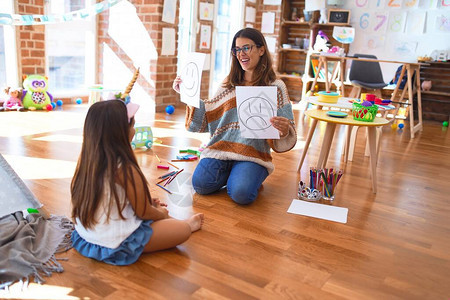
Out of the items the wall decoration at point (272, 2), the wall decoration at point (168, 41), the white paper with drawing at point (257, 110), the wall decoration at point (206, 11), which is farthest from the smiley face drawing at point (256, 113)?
the wall decoration at point (272, 2)

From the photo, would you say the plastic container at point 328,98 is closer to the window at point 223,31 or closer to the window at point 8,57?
the window at point 8,57

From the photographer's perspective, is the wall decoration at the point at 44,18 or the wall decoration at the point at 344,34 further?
the wall decoration at the point at 344,34

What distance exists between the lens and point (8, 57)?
430 centimetres

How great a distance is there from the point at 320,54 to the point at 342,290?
3887mm

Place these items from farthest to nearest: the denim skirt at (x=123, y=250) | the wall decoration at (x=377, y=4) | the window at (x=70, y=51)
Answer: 1. the wall decoration at (x=377, y=4)
2. the window at (x=70, y=51)
3. the denim skirt at (x=123, y=250)

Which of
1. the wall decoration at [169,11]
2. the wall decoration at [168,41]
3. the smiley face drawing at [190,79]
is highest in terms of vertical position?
the wall decoration at [169,11]

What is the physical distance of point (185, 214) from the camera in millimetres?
2113

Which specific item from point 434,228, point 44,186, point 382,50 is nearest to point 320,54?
point 382,50

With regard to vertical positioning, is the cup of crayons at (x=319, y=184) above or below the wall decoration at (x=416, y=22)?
below

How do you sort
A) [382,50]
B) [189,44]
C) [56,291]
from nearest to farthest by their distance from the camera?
[56,291] → [189,44] → [382,50]

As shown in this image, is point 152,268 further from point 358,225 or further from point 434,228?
point 434,228

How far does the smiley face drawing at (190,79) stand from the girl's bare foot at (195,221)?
0.64 m

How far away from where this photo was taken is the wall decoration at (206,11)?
538cm

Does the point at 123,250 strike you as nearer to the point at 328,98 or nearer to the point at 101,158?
the point at 101,158
